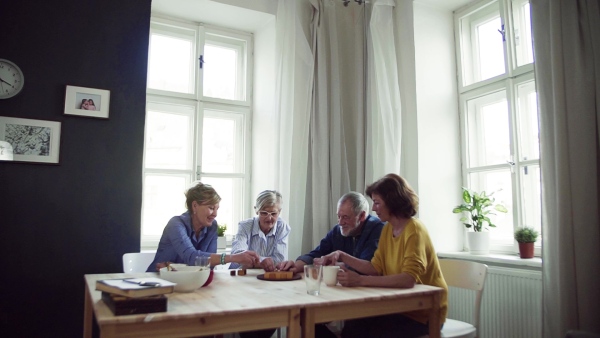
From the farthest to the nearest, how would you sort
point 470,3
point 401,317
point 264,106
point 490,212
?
point 264,106 < point 470,3 < point 490,212 < point 401,317

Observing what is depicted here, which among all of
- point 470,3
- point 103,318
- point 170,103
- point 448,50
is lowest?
point 103,318

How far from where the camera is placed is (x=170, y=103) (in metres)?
3.48

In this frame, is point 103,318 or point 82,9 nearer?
point 103,318

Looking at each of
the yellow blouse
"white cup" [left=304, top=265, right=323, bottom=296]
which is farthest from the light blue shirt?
"white cup" [left=304, top=265, right=323, bottom=296]

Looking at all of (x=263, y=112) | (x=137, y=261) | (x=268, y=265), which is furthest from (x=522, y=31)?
(x=137, y=261)

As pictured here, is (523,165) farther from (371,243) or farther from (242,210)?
(242,210)

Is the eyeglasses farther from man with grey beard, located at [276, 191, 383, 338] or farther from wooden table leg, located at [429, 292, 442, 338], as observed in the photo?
wooden table leg, located at [429, 292, 442, 338]

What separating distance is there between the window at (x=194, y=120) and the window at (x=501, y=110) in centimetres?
175

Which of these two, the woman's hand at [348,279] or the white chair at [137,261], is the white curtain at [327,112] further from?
the woman's hand at [348,279]

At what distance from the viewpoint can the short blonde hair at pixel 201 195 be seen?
235cm

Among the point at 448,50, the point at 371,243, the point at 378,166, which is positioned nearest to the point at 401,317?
the point at 371,243

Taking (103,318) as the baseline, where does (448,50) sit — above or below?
above

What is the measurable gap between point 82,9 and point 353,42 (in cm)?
198

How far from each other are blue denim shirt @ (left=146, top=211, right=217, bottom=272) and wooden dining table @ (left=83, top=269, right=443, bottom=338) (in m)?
0.38
